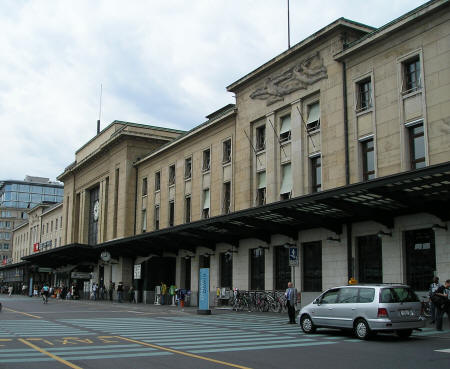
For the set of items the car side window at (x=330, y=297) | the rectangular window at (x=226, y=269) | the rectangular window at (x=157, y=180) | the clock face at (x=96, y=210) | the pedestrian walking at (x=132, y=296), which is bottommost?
the pedestrian walking at (x=132, y=296)

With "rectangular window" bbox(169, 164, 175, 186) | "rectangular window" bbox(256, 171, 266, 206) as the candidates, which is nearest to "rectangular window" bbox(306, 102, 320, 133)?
"rectangular window" bbox(256, 171, 266, 206)

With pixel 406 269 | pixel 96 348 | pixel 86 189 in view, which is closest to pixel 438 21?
pixel 406 269

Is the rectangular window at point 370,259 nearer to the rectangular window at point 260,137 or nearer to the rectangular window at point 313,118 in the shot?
the rectangular window at point 313,118

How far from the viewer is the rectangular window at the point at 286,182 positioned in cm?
3139

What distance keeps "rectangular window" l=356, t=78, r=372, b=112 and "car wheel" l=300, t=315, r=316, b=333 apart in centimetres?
1232

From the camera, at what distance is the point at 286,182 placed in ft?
104

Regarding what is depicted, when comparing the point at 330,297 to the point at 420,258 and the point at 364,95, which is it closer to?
the point at 420,258

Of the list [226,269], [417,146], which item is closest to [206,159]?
[226,269]

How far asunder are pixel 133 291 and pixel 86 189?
23685mm

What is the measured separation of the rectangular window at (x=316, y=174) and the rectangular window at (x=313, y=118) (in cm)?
163

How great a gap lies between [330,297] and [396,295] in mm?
2308

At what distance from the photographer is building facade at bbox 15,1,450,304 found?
22.5 metres

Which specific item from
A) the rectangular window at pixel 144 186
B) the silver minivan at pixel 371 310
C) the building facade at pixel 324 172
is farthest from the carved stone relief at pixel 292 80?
the rectangular window at pixel 144 186

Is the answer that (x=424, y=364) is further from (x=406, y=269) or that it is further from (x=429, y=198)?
(x=406, y=269)
